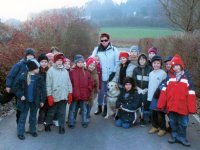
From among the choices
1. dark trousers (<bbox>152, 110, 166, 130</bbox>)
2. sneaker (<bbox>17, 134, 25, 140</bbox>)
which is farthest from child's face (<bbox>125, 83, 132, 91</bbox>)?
sneaker (<bbox>17, 134, 25, 140</bbox>)

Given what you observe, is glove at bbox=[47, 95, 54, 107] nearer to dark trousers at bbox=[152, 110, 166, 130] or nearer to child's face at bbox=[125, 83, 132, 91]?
child's face at bbox=[125, 83, 132, 91]

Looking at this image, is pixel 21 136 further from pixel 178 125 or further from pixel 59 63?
pixel 178 125

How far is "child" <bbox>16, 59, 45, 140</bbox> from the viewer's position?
721 cm

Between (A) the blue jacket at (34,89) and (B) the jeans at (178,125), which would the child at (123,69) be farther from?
(A) the blue jacket at (34,89)

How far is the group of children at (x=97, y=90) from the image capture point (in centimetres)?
727

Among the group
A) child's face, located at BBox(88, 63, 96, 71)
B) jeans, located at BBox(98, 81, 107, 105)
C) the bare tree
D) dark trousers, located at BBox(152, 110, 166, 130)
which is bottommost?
dark trousers, located at BBox(152, 110, 166, 130)

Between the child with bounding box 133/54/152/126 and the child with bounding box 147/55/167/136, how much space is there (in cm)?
21

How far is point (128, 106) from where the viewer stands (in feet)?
27.2

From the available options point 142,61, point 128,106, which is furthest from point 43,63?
point 142,61

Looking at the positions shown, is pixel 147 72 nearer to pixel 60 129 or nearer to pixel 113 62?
pixel 113 62

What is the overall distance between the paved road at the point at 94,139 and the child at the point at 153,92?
236mm

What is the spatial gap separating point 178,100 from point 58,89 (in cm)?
241

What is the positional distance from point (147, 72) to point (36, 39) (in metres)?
9.63

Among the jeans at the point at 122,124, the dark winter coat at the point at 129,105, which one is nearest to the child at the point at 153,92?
the dark winter coat at the point at 129,105
